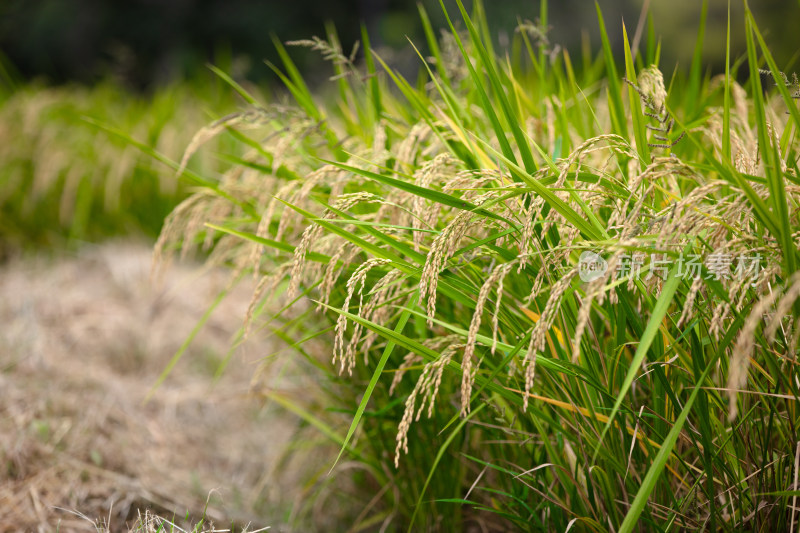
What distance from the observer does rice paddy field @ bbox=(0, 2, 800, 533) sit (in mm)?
936

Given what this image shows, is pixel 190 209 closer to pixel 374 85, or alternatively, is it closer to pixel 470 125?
pixel 374 85

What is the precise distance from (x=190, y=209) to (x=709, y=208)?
4.19 feet

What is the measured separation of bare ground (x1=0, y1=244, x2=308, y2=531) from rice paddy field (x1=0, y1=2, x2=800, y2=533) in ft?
0.04

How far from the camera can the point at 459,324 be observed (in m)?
1.33

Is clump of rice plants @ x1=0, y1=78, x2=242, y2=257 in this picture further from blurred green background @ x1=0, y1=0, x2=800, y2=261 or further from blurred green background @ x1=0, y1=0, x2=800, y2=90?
blurred green background @ x1=0, y1=0, x2=800, y2=90

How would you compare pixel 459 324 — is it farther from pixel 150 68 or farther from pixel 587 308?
pixel 150 68

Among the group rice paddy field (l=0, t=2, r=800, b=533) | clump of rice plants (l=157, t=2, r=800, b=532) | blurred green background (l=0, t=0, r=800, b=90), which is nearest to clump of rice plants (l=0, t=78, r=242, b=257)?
rice paddy field (l=0, t=2, r=800, b=533)

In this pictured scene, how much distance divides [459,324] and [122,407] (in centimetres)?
149

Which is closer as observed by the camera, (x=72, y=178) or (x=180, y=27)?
(x=72, y=178)

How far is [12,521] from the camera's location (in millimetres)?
1479

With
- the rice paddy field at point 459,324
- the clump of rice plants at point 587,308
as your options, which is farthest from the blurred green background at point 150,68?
the clump of rice plants at point 587,308

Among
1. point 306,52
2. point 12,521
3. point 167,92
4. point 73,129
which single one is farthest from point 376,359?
point 306,52

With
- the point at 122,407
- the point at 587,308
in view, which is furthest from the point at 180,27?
the point at 587,308

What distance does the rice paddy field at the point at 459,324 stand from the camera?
0.94m
